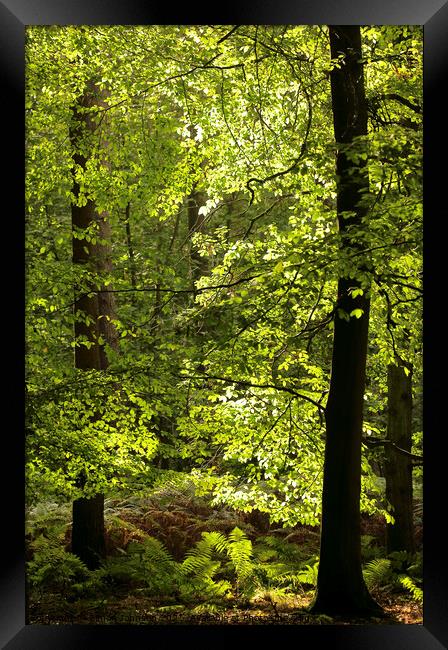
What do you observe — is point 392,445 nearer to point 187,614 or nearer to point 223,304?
point 223,304

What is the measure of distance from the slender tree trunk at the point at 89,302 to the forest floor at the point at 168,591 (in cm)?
16

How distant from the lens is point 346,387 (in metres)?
4.95

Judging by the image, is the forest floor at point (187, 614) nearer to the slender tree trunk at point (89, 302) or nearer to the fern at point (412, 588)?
the fern at point (412, 588)

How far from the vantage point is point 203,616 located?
493 cm

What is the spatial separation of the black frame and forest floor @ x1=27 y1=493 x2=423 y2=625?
0.72 metres

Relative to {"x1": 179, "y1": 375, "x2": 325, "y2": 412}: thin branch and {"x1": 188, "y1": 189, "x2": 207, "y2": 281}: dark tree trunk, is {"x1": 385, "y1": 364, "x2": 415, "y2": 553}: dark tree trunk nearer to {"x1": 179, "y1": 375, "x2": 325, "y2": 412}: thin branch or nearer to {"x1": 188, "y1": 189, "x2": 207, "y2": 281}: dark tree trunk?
{"x1": 179, "y1": 375, "x2": 325, "y2": 412}: thin branch

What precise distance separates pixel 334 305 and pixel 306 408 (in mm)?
809

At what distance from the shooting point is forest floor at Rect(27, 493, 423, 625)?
480 centimetres

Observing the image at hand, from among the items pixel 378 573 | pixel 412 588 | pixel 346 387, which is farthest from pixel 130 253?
pixel 412 588

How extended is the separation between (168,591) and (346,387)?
79.6 inches
